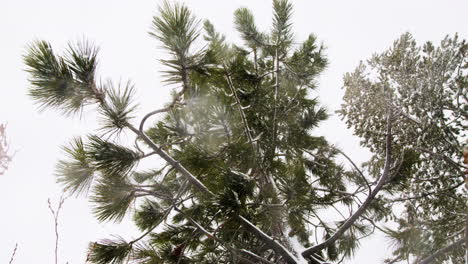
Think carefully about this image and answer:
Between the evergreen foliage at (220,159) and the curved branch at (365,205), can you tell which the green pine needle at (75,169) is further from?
the curved branch at (365,205)

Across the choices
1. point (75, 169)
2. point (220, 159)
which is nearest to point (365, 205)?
point (220, 159)

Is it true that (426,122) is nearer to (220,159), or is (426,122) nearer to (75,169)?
(220,159)

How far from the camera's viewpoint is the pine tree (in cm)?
278

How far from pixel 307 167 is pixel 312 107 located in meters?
1.15

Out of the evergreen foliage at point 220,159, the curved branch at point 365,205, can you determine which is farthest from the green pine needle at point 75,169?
the curved branch at point 365,205

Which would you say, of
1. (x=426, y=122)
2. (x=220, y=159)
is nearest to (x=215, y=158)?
(x=220, y=159)

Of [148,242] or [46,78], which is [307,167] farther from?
[46,78]

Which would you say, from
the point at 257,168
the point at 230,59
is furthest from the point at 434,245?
the point at 230,59

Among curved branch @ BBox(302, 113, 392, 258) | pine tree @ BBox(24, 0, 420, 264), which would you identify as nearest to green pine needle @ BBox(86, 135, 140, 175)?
pine tree @ BBox(24, 0, 420, 264)

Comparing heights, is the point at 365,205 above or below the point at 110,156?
below

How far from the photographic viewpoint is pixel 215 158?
3736mm

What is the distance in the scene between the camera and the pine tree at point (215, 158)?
2.78m

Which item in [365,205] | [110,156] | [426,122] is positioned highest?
[426,122]

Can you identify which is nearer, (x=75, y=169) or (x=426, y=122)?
(x=75, y=169)
